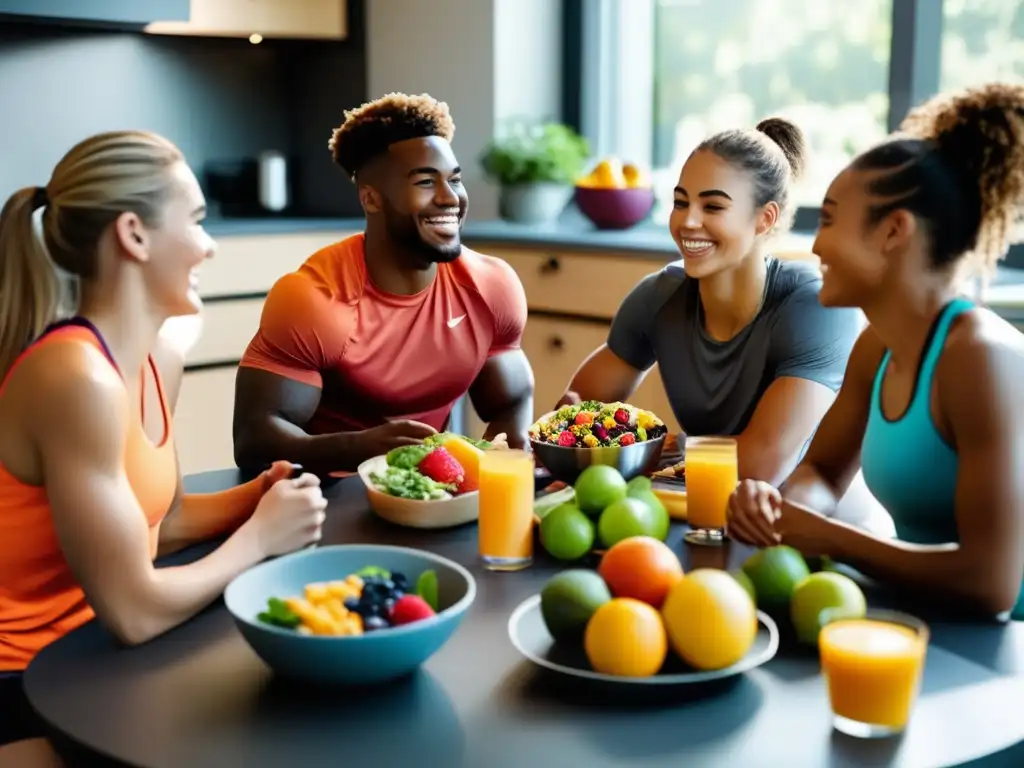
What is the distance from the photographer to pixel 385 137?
236 centimetres

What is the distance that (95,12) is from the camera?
3910 mm

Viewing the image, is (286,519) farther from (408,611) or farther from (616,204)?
(616,204)

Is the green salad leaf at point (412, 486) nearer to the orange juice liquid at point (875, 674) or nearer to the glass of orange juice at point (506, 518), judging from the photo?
the glass of orange juice at point (506, 518)

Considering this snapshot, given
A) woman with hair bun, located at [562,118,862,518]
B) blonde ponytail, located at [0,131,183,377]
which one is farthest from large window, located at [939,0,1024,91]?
blonde ponytail, located at [0,131,183,377]

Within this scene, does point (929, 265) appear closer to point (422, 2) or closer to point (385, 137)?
point (385, 137)

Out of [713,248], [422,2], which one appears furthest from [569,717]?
[422,2]

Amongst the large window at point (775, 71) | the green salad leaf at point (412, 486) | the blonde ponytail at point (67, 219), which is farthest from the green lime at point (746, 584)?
the large window at point (775, 71)

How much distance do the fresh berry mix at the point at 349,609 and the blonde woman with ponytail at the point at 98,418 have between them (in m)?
0.20

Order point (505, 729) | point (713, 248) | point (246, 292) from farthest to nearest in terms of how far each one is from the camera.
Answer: point (246, 292)
point (713, 248)
point (505, 729)

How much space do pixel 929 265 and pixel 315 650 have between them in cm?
88

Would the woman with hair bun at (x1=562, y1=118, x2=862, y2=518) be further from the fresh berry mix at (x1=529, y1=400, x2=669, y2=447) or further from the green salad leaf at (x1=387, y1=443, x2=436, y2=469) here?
the green salad leaf at (x1=387, y1=443, x2=436, y2=469)

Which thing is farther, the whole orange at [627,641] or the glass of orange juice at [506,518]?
the glass of orange juice at [506,518]

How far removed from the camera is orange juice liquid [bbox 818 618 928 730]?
110 centimetres

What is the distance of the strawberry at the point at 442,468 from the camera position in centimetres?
172
